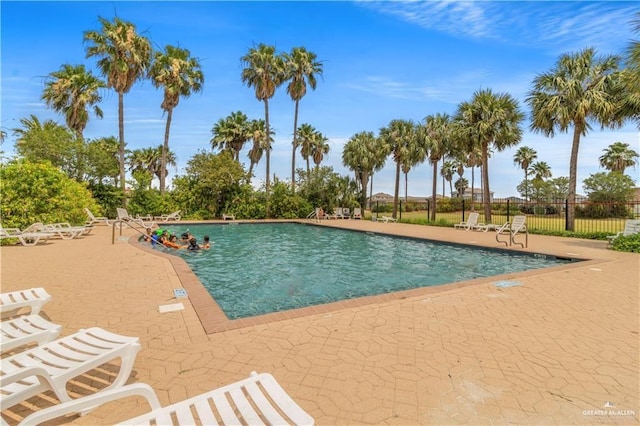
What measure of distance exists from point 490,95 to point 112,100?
2327 cm

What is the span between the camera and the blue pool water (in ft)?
21.0

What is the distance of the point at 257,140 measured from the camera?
32.8m

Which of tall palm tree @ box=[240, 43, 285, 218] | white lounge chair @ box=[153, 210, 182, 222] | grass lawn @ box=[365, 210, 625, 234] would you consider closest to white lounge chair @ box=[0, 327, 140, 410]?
grass lawn @ box=[365, 210, 625, 234]

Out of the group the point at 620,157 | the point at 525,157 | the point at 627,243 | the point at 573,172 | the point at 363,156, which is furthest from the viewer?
the point at 525,157

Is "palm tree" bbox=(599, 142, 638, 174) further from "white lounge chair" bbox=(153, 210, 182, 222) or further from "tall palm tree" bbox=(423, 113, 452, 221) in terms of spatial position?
"white lounge chair" bbox=(153, 210, 182, 222)

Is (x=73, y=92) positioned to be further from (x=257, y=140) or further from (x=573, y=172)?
(x=573, y=172)

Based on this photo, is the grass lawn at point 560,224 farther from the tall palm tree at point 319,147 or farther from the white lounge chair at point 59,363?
the white lounge chair at point 59,363

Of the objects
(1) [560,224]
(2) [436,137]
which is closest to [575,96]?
(1) [560,224]

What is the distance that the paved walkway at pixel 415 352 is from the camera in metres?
2.39

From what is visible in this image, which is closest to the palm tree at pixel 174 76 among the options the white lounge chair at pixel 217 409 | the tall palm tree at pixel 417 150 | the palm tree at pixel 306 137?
the palm tree at pixel 306 137

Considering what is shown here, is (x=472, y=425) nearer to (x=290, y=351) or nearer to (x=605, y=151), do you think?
(x=290, y=351)

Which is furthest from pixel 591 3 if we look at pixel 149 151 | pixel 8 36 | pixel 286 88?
pixel 149 151

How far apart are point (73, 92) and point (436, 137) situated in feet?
81.9

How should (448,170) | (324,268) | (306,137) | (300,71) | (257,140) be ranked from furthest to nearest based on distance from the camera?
(448,170)
(306,137)
(257,140)
(300,71)
(324,268)
